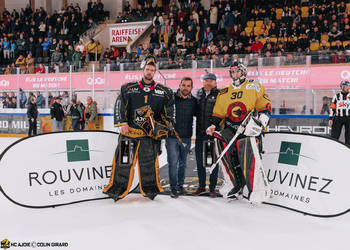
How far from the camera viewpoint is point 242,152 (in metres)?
3.46

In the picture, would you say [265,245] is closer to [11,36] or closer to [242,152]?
[242,152]

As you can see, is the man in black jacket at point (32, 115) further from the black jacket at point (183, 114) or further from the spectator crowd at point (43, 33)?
the black jacket at point (183, 114)

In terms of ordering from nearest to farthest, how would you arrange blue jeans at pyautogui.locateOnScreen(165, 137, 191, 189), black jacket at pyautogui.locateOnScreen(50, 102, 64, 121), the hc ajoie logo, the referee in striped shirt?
the hc ajoie logo < blue jeans at pyautogui.locateOnScreen(165, 137, 191, 189) < the referee in striped shirt < black jacket at pyautogui.locateOnScreen(50, 102, 64, 121)

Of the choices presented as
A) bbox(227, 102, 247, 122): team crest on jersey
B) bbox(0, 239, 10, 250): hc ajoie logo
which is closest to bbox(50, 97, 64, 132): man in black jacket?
bbox(227, 102, 247, 122): team crest on jersey

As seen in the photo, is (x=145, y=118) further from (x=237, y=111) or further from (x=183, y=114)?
(x=237, y=111)

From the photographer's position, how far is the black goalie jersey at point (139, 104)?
356cm

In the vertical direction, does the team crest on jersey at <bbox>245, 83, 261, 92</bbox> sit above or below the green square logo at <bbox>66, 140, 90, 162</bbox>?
above

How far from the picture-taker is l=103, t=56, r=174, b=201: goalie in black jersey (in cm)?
356

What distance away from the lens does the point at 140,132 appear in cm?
362

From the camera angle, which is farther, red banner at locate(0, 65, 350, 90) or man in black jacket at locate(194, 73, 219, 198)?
red banner at locate(0, 65, 350, 90)

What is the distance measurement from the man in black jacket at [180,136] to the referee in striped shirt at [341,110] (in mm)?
3195

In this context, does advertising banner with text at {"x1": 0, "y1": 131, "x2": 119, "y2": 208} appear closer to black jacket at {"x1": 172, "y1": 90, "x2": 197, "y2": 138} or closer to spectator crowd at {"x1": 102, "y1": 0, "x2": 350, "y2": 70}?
black jacket at {"x1": 172, "y1": 90, "x2": 197, "y2": 138}

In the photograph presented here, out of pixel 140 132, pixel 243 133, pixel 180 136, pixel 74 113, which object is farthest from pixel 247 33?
pixel 140 132

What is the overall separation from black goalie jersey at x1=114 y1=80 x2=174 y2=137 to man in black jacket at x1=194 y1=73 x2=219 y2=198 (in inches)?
19.0
